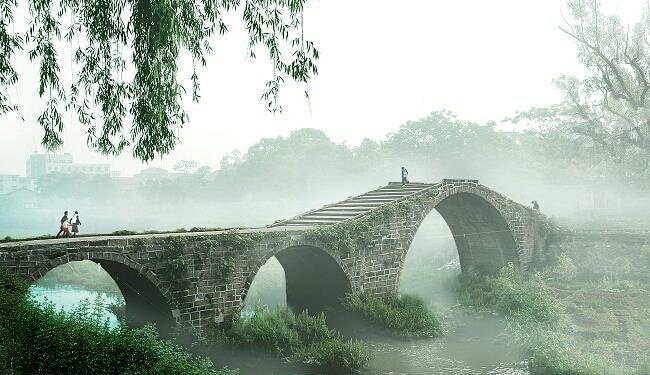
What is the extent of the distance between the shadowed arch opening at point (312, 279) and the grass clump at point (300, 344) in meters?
2.92

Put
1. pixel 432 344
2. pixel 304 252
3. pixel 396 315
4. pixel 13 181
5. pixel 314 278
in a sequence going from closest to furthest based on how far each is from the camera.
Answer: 1. pixel 432 344
2. pixel 396 315
3. pixel 304 252
4. pixel 314 278
5. pixel 13 181

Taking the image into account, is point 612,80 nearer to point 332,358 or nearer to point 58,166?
point 332,358

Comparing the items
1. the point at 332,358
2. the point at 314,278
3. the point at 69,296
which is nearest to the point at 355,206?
the point at 314,278

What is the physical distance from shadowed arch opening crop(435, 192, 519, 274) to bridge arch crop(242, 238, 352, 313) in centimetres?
929

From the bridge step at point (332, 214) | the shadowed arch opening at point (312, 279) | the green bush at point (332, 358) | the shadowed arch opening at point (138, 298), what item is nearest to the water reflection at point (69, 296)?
the shadowed arch opening at point (138, 298)

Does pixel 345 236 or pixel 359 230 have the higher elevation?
pixel 359 230

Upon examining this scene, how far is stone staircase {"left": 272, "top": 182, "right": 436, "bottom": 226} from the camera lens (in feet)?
69.0

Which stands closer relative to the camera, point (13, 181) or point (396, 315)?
point (396, 315)

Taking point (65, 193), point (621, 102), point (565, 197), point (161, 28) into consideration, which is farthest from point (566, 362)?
point (65, 193)

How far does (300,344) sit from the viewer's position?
55.1 feet

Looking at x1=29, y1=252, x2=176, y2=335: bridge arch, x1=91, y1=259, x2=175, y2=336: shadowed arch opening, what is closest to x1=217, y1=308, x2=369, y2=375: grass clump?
x1=91, y1=259, x2=175, y2=336: shadowed arch opening

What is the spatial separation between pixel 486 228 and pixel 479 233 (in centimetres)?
52

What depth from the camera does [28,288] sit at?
1195 centimetres

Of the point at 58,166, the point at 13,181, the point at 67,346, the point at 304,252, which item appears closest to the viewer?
A: the point at 67,346
